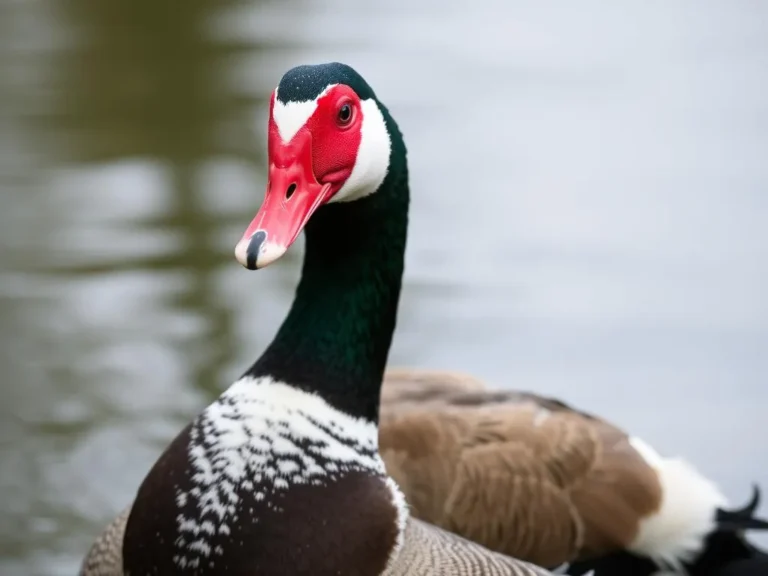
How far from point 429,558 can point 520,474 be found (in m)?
0.38

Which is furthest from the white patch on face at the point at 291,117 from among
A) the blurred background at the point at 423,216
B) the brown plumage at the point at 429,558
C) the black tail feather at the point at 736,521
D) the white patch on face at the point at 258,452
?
the blurred background at the point at 423,216

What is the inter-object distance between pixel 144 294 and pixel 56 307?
0.86 feet

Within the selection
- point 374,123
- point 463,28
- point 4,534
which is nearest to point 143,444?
point 4,534

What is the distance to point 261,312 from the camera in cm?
415

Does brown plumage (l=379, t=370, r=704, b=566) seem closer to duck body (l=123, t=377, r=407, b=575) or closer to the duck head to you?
duck body (l=123, t=377, r=407, b=575)

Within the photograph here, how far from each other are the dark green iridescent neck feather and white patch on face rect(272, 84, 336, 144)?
21 centimetres

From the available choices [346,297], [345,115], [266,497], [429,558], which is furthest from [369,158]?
[429,558]

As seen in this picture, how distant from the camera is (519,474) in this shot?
2.54 meters

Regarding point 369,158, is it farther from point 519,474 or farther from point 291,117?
point 519,474

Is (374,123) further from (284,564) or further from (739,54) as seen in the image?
(739,54)

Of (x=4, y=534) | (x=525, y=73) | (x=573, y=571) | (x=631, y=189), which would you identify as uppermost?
(x=525, y=73)

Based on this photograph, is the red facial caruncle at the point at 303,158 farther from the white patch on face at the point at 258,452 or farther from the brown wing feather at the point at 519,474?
the brown wing feather at the point at 519,474

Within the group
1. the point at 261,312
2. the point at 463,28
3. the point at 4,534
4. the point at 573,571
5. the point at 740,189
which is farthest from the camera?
the point at 463,28

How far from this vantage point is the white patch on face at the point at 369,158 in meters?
2.13
